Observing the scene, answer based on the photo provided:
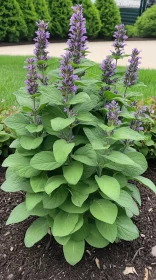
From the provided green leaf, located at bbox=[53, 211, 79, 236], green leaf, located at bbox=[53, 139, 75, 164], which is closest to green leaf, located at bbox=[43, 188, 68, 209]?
green leaf, located at bbox=[53, 211, 79, 236]

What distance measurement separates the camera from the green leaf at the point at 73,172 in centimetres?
175

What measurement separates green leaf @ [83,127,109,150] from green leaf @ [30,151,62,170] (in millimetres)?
216

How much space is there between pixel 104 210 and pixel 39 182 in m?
0.40

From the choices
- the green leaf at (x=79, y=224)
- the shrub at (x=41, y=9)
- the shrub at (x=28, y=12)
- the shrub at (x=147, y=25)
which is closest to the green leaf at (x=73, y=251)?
the green leaf at (x=79, y=224)

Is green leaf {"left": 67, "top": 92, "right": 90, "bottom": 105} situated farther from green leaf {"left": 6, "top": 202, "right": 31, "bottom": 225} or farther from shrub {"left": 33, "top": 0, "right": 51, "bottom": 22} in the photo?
shrub {"left": 33, "top": 0, "right": 51, "bottom": 22}

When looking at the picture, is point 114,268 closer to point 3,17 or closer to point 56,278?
point 56,278

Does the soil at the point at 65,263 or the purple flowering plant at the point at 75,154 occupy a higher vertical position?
the purple flowering plant at the point at 75,154

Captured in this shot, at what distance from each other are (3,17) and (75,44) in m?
11.2

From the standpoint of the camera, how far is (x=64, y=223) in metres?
1.95

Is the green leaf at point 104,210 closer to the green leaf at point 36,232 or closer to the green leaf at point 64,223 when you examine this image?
the green leaf at point 64,223

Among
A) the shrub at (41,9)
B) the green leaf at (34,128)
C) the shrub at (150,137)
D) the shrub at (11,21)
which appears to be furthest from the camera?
the shrub at (41,9)

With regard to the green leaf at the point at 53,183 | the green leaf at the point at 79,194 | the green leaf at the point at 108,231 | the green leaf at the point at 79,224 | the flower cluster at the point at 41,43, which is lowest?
the green leaf at the point at 108,231

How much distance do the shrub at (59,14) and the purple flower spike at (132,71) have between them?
40.2 ft

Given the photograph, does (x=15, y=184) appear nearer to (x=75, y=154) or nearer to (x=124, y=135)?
(x=75, y=154)
